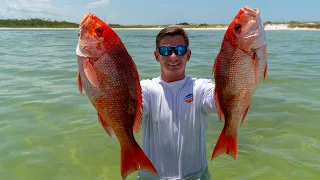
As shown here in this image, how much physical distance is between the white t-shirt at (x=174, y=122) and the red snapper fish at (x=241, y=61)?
2.28 feet

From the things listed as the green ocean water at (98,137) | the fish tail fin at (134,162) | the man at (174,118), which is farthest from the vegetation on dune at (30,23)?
the fish tail fin at (134,162)

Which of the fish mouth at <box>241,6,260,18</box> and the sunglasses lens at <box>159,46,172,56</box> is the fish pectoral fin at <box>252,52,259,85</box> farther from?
the sunglasses lens at <box>159,46,172,56</box>

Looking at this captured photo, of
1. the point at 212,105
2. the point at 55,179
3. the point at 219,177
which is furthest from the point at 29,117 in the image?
the point at 212,105

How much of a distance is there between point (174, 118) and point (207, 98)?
406mm

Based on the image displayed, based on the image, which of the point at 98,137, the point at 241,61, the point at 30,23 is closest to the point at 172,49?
the point at 241,61

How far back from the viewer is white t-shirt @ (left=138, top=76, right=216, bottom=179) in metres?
3.40

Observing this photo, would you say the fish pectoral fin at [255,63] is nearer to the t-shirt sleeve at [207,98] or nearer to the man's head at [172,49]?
the t-shirt sleeve at [207,98]

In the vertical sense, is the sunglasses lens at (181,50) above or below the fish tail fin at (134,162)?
above

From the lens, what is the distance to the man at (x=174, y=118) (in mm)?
3395

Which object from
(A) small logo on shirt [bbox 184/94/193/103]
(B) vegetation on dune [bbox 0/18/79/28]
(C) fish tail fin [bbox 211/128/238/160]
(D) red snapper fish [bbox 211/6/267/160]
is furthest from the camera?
(B) vegetation on dune [bbox 0/18/79/28]

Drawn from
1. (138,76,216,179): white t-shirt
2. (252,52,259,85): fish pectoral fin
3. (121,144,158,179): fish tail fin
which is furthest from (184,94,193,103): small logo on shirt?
(252,52,259,85): fish pectoral fin

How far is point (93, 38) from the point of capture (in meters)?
2.40

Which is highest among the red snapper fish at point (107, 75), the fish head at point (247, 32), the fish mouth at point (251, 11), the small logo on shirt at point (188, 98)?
the fish mouth at point (251, 11)

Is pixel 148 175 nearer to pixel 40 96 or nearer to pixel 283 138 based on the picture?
pixel 283 138
